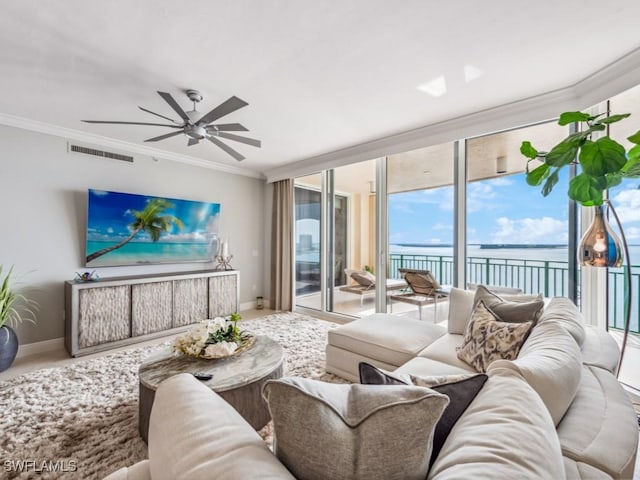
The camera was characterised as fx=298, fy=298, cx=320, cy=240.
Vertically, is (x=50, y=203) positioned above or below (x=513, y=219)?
above

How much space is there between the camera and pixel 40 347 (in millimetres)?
3332

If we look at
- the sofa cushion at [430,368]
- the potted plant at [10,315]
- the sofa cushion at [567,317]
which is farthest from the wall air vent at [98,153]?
the sofa cushion at [567,317]

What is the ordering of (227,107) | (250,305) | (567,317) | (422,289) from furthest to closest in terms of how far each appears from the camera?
(250,305), (422,289), (227,107), (567,317)

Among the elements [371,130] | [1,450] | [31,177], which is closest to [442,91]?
[371,130]

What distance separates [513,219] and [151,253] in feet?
15.0

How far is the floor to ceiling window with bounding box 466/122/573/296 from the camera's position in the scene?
304 cm

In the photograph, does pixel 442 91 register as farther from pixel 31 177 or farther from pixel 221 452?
pixel 31 177

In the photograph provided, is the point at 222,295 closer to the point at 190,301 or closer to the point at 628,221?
the point at 190,301

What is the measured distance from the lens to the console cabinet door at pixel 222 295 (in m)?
4.41

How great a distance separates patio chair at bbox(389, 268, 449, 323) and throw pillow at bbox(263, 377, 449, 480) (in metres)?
3.31

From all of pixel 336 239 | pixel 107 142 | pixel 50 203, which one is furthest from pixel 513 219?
pixel 50 203

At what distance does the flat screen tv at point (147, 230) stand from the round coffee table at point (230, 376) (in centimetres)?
227

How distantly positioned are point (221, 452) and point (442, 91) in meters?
2.96

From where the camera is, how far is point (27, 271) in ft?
10.7
